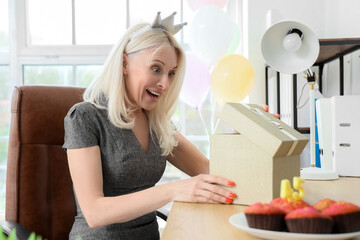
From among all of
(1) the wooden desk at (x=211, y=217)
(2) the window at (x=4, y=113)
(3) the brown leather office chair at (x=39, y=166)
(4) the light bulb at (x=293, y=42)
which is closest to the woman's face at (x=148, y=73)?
(3) the brown leather office chair at (x=39, y=166)

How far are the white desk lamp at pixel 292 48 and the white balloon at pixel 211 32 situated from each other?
3.14ft

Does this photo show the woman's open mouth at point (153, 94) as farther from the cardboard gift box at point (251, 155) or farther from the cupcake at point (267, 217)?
the cupcake at point (267, 217)

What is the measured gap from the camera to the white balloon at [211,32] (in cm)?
246

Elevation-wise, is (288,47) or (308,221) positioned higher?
(288,47)

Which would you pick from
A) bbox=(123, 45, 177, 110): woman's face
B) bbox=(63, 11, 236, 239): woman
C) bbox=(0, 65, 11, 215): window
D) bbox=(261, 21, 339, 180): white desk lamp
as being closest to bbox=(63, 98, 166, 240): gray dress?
bbox=(63, 11, 236, 239): woman

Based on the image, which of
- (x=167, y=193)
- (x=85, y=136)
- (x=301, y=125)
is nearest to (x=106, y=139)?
(x=85, y=136)

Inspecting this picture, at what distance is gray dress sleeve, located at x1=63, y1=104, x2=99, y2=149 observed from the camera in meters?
1.25

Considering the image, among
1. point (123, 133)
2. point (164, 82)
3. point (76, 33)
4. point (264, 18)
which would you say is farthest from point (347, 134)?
point (76, 33)

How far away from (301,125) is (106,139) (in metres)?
1.30

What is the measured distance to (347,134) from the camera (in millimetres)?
1444

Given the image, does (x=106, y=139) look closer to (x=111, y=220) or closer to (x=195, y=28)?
(x=111, y=220)

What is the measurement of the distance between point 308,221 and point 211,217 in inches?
10.7

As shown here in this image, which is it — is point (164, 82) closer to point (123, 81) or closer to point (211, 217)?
point (123, 81)

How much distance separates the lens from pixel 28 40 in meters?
2.91
